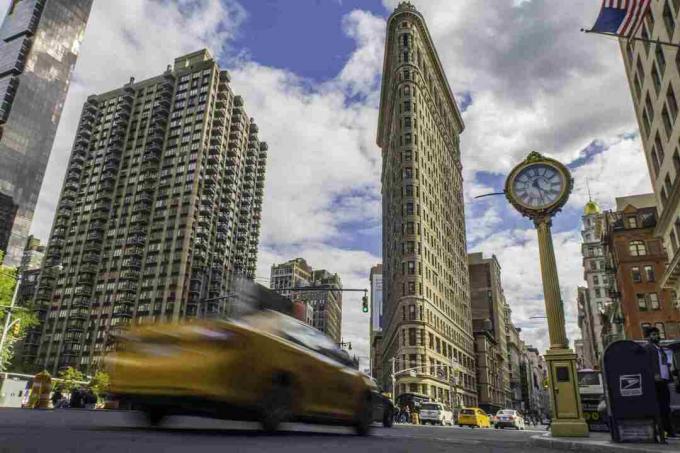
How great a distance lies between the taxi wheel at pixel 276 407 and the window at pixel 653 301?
5581cm

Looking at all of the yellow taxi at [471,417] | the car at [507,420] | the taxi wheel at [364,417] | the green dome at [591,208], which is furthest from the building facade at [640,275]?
the green dome at [591,208]

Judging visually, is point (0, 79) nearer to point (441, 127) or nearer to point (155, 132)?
point (155, 132)

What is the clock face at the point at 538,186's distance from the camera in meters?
14.2

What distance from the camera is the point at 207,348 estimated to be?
18.1ft

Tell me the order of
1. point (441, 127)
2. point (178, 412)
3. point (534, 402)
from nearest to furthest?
point (178, 412)
point (441, 127)
point (534, 402)

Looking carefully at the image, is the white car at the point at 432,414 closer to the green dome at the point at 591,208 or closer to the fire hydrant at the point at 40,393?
the fire hydrant at the point at 40,393

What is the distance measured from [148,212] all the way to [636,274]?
3402 inches

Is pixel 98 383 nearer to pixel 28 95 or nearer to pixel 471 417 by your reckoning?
pixel 471 417

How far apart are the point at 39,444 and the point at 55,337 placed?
106757 mm

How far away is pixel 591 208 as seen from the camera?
131 m

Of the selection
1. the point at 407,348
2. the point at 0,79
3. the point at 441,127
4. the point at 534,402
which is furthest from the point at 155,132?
the point at 534,402

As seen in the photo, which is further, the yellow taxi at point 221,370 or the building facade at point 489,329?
the building facade at point 489,329

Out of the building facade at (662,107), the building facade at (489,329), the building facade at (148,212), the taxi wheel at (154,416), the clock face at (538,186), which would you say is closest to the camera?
the taxi wheel at (154,416)

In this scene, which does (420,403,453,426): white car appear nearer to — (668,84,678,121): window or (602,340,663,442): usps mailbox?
(668,84,678,121): window
